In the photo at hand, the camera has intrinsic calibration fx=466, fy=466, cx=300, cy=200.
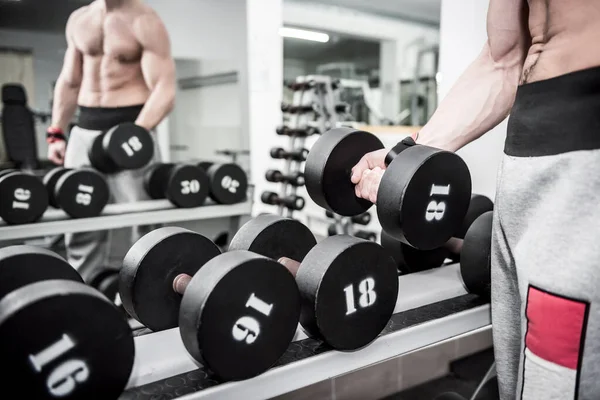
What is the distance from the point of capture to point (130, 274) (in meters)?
0.81

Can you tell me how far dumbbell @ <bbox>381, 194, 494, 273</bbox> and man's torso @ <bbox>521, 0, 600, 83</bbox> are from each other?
0.55 metres

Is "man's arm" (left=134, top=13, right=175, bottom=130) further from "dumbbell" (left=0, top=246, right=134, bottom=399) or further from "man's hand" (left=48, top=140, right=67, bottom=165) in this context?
"dumbbell" (left=0, top=246, right=134, bottom=399)

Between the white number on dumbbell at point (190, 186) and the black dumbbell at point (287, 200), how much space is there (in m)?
0.51

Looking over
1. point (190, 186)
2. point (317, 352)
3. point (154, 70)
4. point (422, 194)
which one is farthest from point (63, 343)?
point (154, 70)

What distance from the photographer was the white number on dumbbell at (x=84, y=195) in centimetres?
194

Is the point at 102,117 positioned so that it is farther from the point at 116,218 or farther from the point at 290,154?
the point at 290,154

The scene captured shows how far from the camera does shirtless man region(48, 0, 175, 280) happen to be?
2184 mm

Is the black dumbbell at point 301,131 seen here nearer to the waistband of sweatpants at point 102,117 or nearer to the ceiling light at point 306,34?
the waistband of sweatpants at point 102,117

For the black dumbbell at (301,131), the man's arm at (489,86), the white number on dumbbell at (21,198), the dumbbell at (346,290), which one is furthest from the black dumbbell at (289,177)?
the dumbbell at (346,290)

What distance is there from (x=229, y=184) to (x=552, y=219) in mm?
1863

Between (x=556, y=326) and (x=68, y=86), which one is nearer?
(x=556, y=326)

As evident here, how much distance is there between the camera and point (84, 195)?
1.95m

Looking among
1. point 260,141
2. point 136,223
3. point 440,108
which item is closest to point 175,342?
point 440,108

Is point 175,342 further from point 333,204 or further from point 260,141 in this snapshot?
point 260,141
